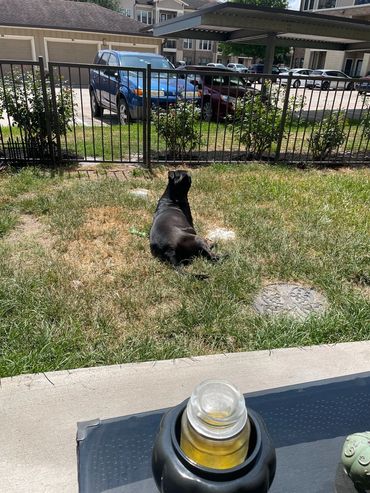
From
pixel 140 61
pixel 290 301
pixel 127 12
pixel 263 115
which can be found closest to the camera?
pixel 290 301

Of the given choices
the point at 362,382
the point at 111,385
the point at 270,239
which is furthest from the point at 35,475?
the point at 270,239

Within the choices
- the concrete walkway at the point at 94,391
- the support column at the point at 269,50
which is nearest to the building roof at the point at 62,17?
the support column at the point at 269,50

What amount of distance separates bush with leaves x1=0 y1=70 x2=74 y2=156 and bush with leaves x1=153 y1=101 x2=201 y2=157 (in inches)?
64.1

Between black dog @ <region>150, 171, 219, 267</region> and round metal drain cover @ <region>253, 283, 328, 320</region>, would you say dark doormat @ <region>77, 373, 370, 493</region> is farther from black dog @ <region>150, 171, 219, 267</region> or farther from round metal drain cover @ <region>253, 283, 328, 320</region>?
black dog @ <region>150, 171, 219, 267</region>

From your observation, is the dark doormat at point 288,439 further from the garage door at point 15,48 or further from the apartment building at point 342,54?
the apartment building at point 342,54

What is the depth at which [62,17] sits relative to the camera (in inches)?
1166

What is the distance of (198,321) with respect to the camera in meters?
2.92

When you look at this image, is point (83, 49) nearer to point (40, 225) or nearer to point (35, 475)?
point (40, 225)

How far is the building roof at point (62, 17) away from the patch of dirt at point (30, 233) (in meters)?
26.5

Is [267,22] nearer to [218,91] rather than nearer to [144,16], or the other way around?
[218,91]

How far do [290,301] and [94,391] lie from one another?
1.81m

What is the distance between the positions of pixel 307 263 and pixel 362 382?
2.43 meters

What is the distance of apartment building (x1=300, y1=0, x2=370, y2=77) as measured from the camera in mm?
40812

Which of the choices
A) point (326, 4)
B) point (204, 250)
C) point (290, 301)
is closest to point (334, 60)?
point (326, 4)
